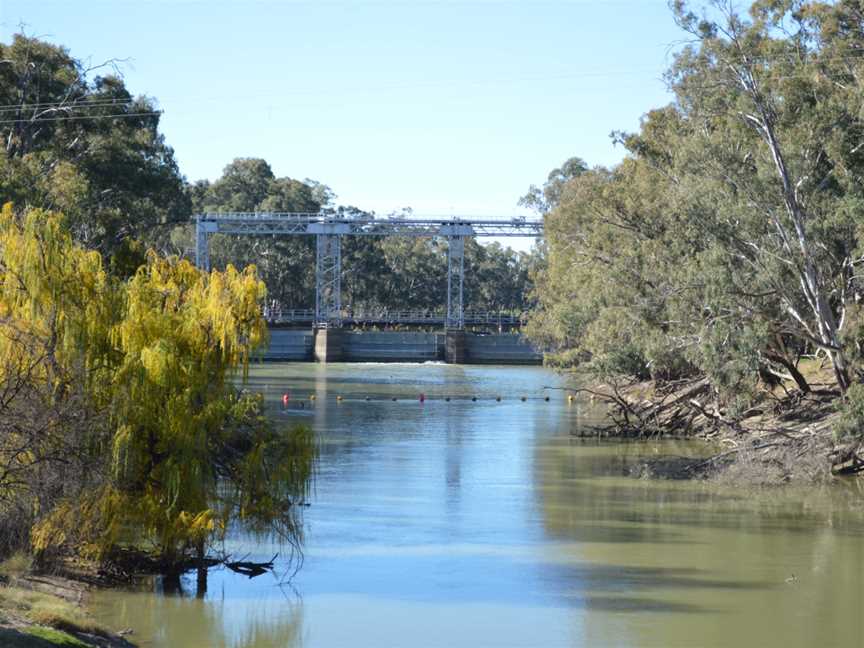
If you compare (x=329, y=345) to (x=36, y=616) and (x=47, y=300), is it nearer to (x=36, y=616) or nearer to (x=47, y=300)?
(x=47, y=300)

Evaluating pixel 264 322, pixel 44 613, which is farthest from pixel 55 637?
pixel 264 322

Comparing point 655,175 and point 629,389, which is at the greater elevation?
point 655,175

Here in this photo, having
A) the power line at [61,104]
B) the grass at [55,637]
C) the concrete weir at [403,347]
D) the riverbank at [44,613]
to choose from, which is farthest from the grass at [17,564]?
the concrete weir at [403,347]

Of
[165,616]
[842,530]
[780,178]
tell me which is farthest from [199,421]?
[780,178]

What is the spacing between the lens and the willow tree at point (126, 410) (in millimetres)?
13227

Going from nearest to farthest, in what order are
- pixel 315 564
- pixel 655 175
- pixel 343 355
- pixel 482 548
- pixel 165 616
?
pixel 165 616, pixel 315 564, pixel 482 548, pixel 655 175, pixel 343 355

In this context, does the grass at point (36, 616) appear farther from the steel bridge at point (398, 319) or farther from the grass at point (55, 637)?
the steel bridge at point (398, 319)

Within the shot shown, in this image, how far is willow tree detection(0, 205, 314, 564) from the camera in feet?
43.4

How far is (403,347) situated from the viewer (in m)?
76.4

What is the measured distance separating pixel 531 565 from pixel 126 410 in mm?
6038

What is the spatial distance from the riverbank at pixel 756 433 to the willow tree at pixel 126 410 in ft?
39.8

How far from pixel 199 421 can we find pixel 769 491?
42.4 feet

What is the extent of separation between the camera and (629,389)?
Result: 42.5 m

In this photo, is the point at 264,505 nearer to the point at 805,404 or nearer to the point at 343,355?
the point at 805,404
